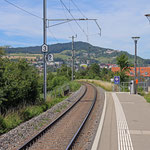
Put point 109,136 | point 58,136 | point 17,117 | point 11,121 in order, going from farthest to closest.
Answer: point 17,117 < point 11,121 < point 58,136 < point 109,136

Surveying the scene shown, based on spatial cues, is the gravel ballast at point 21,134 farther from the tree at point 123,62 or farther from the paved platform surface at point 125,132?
the tree at point 123,62

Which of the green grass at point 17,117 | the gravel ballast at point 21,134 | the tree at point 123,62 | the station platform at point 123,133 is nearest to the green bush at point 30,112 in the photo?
the green grass at point 17,117

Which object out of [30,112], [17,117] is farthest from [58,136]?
[30,112]

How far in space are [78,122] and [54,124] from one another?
1397 millimetres

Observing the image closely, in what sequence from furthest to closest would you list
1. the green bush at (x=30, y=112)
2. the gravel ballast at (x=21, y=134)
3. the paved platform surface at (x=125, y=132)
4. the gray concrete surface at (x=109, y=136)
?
the green bush at (x=30, y=112) → the gravel ballast at (x=21, y=134) → the paved platform surface at (x=125, y=132) → the gray concrete surface at (x=109, y=136)

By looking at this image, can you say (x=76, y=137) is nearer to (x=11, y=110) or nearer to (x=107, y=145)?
(x=107, y=145)

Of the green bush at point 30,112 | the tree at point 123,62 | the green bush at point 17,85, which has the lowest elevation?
the green bush at point 30,112

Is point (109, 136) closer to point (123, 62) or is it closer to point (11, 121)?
point (11, 121)

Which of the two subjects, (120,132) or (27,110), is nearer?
(120,132)

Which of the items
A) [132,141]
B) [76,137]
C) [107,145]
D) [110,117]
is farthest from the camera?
[110,117]

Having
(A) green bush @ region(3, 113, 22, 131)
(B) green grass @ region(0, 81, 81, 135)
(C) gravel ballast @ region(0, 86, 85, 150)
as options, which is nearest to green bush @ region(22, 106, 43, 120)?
(B) green grass @ region(0, 81, 81, 135)

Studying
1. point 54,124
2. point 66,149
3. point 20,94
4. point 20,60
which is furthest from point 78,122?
point 20,60

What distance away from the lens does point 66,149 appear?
795 cm

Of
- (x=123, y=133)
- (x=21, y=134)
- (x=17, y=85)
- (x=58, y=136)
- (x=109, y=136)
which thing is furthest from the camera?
(x=17, y=85)
